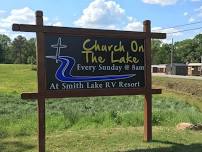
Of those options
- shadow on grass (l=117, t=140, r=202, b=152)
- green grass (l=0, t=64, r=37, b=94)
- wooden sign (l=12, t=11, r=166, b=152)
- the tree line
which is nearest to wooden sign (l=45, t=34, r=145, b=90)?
wooden sign (l=12, t=11, r=166, b=152)

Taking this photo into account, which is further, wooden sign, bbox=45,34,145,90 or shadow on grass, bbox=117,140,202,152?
shadow on grass, bbox=117,140,202,152

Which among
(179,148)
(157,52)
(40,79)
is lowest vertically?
(179,148)

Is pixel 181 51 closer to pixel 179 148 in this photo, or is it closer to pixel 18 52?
pixel 18 52

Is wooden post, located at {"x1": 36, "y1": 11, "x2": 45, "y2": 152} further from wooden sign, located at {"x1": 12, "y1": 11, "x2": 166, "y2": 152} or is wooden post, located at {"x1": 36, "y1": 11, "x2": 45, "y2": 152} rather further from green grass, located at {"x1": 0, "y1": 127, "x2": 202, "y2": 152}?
green grass, located at {"x1": 0, "y1": 127, "x2": 202, "y2": 152}

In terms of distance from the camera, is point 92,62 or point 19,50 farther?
point 19,50

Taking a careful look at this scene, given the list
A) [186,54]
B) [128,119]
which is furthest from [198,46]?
[128,119]

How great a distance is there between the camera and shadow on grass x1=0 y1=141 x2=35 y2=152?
8488 millimetres

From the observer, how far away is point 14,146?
29.0 ft

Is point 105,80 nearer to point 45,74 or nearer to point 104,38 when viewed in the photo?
point 104,38

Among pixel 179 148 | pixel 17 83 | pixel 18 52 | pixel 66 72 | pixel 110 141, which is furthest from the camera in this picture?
pixel 18 52

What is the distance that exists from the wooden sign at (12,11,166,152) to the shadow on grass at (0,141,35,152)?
Answer: 66 cm

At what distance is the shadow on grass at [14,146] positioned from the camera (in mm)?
8488

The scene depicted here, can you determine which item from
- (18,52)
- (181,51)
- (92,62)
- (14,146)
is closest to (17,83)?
(14,146)

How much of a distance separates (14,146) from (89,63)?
226 centimetres
